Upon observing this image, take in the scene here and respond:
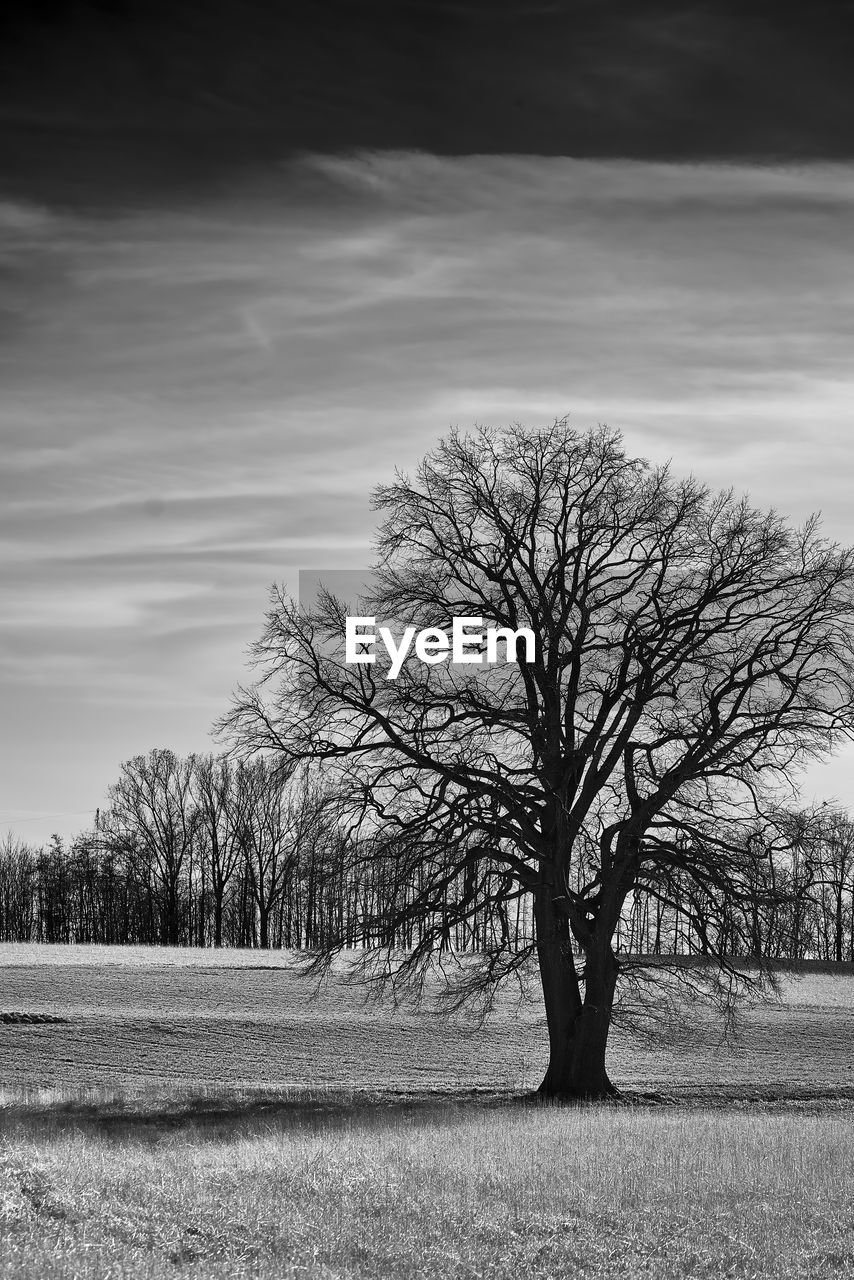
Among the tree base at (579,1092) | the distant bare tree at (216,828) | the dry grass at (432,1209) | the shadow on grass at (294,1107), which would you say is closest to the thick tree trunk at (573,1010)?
the tree base at (579,1092)

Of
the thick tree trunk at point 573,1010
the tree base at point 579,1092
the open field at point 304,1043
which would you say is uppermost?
the thick tree trunk at point 573,1010

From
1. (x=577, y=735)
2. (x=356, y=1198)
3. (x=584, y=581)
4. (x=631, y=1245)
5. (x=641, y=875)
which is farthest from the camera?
(x=577, y=735)

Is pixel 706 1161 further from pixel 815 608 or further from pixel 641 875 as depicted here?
pixel 815 608

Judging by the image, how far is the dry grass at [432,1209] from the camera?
32.5 feet

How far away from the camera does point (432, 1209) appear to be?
11539 millimetres

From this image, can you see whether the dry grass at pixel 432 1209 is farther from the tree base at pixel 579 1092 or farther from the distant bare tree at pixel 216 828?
the distant bare tree at pixel 216 828

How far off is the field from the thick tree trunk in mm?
1018

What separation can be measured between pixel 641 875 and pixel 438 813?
412 cm

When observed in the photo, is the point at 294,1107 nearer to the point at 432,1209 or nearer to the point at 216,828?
the point at 432,1209

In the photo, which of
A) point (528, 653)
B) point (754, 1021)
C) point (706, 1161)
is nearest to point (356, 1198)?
point (706, 1161)

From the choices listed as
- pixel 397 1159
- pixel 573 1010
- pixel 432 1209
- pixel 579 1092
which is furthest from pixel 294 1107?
pixel 432 1209

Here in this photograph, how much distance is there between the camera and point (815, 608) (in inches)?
1006

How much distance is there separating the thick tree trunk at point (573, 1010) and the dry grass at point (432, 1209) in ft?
28.4

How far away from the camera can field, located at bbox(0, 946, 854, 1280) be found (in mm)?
10148
